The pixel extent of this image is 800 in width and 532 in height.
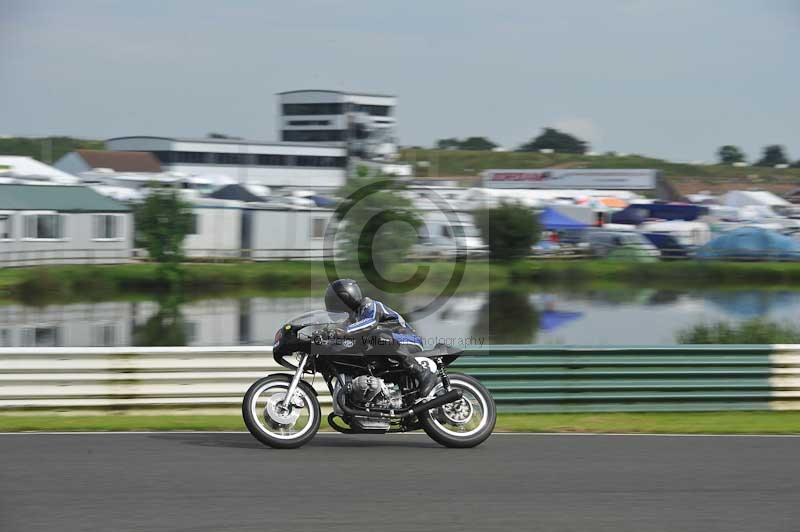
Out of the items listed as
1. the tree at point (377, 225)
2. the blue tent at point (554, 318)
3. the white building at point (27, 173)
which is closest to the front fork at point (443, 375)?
the tree at point (377, 225)

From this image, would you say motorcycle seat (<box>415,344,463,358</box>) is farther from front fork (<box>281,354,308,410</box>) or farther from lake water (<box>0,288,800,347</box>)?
lake water (<box>0,288,800,347</box>)

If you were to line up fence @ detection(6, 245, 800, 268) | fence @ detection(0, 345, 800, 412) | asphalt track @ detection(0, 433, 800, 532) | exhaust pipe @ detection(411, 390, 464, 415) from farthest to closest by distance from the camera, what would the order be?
fence @ detection(6, 245, 800, 268)
fence @ detection(0, 345, 800, 412)
exhaust pipe @ detection(411, 390, 464, 415)
asphalt track @ detection(0, 433, 800, 532)

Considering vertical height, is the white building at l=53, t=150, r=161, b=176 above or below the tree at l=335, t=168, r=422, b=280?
above

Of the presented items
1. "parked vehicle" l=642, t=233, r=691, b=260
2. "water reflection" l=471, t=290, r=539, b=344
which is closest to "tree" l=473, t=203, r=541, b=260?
"water reflection" l=471, t=290, r=539, b=344

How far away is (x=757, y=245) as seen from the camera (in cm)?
5294

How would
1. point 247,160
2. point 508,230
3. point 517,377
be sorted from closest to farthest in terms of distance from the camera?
point 517,377 < point 508,230 < point 247,160

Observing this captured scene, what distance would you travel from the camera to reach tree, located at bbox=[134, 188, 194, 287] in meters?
46.0

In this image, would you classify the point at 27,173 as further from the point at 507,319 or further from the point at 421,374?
the point at 421,374

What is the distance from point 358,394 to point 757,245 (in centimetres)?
4801

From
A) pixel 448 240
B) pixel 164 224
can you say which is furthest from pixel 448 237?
A: pixel 164 224

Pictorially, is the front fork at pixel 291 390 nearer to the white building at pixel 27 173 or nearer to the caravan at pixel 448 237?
the caravan at pixel 448 237

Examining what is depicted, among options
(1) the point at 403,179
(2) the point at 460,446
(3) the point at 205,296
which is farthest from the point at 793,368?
(3) the point at 205,296

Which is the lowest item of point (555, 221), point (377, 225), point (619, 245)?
point (619, 245)

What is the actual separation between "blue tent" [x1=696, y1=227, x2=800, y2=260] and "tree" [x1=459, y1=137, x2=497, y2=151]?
5789cm
